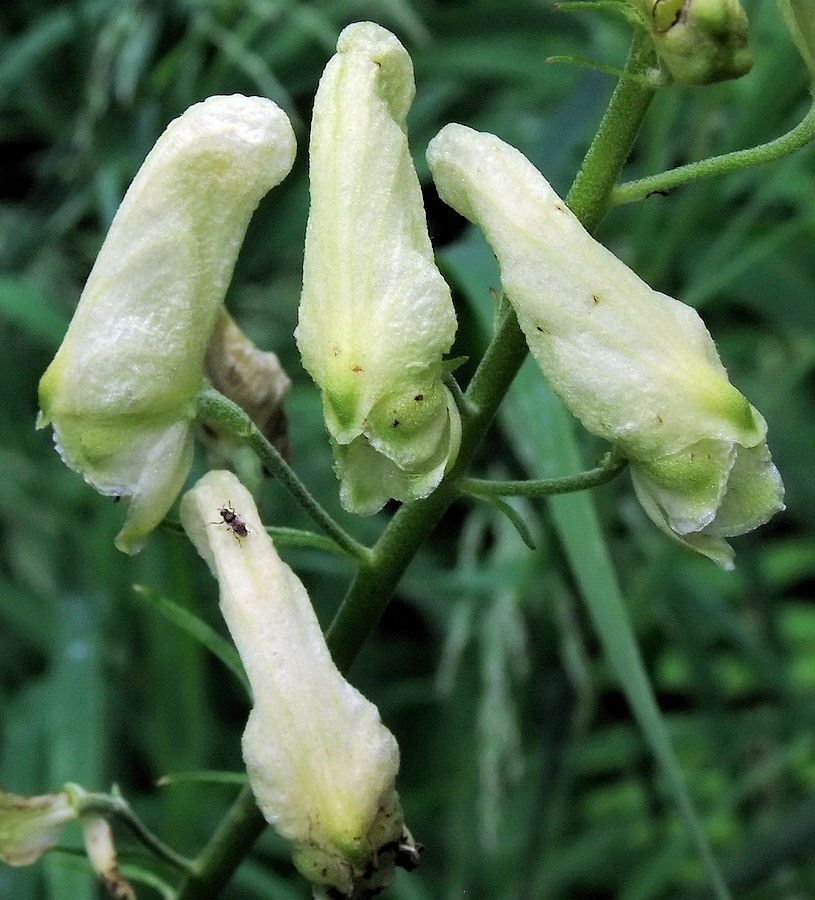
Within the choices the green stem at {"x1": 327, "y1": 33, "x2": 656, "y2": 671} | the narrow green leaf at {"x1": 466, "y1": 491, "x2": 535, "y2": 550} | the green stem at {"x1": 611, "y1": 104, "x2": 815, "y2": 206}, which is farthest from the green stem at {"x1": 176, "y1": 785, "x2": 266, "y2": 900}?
the green stem at {"x1": 611, "y1": 104, "x2": 815, "y2": 206}

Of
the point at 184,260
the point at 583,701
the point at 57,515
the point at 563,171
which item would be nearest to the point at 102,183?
the point at 57,515

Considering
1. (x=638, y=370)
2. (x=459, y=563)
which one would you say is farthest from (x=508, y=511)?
(x=459, y=563)

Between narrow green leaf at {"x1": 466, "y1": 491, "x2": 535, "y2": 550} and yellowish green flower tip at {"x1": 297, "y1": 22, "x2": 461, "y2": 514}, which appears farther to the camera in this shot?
narrow green leaf at {"x1": 466, "y1": 491, "x2": 535, "y2": 550}

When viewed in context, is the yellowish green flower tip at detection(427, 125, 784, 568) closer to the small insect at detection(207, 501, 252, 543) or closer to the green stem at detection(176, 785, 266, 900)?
the small insect at detection(207, 501, 252, 543)

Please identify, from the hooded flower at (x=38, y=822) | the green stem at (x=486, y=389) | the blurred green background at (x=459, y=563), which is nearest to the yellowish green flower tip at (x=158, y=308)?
the green stem at (x=486, y=389)

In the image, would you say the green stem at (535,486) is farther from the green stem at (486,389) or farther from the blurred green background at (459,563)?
the blurred green background at (459,563)

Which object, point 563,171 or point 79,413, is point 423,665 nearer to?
point 563,171
